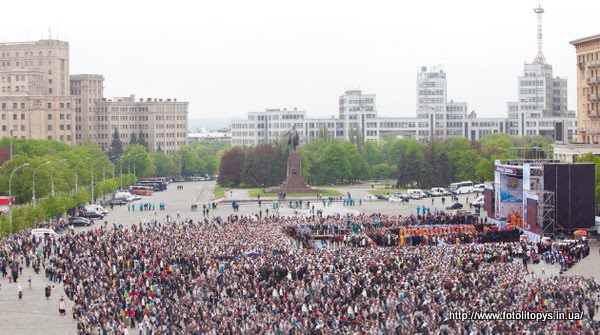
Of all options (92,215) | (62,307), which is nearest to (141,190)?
(92,215)

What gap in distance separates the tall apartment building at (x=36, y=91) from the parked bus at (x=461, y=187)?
6388cm

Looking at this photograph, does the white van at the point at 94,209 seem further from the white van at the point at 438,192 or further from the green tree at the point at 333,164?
the green tree at the point at 333,164

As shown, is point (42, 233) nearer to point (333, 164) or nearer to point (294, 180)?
point (294, 180)

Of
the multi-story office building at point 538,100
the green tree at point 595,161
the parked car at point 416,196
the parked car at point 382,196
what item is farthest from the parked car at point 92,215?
the multi-story office building at point 538,100

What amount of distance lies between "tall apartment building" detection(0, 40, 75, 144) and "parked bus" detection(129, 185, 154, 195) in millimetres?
32303

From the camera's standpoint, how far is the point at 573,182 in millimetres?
57688

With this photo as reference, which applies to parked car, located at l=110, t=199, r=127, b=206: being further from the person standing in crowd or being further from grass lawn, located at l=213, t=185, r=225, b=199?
the person standing in crowd

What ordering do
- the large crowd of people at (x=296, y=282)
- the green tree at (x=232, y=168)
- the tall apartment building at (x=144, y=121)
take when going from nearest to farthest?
the large crowd of people at (x=296, y=282), the green tree at (x=232, y=168), the tall apartment building at (x=144, y=121)

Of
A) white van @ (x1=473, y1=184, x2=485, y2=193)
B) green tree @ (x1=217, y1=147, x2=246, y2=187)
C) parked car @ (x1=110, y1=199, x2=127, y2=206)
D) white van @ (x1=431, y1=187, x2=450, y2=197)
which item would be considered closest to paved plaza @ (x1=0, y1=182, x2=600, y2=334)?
parked car @ (x1=110, y1=199, x2=127, y2=206)

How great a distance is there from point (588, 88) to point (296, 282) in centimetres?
5317

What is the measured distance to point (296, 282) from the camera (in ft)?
134

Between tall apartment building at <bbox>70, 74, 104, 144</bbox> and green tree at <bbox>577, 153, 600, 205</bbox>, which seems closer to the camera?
green tree at <bbox>577, 153, 600, 205</bbox>

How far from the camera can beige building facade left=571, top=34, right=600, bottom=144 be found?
280 ft

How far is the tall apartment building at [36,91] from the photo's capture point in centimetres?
14912
